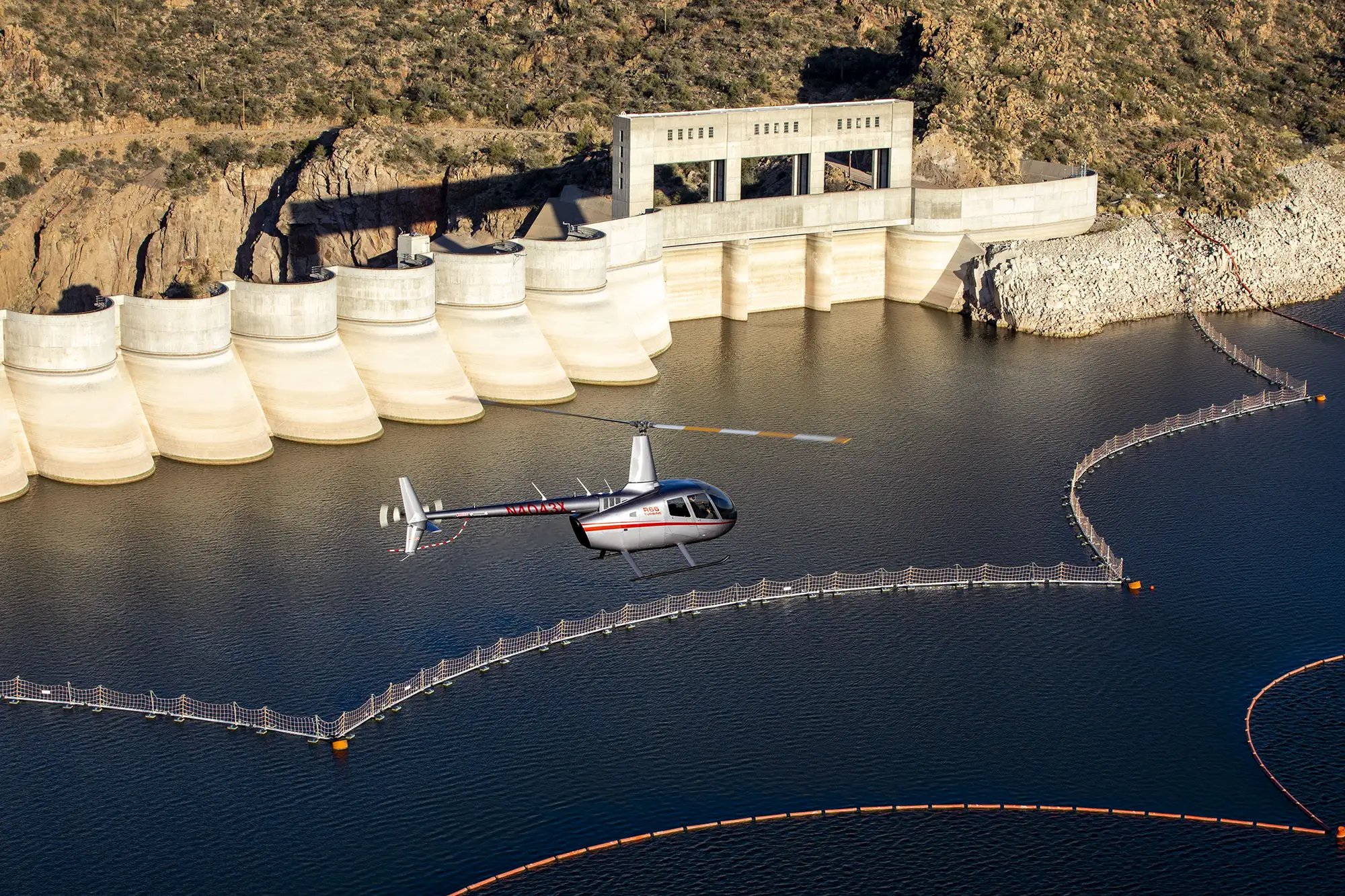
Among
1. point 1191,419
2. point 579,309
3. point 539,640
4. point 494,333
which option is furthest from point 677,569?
point 1191,419

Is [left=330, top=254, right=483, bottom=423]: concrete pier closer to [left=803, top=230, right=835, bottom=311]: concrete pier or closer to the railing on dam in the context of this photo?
the railing on dam

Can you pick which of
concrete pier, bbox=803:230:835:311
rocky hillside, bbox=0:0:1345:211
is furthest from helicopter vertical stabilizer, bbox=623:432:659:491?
rocky hillside, bbox=0:0:1345:211

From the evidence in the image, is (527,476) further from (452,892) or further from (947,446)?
(452,892)

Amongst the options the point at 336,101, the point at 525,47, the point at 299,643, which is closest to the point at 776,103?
the point at 525,47

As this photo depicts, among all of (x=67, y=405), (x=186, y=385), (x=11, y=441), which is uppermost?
(x=186, y=385)

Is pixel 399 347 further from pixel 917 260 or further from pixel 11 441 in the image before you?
pixel 917 260

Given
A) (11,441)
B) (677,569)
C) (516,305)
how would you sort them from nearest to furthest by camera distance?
(677,569) → (11,441) → (516,305)
